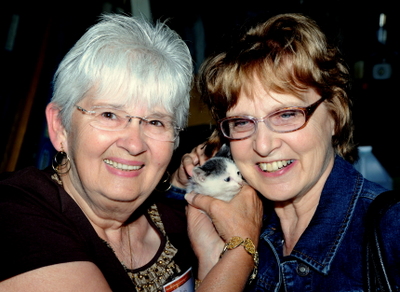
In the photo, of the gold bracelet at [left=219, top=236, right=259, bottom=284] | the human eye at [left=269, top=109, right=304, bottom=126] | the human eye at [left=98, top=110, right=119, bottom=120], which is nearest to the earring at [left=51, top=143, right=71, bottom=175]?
the human eye at [left=98, top=110, right=119, bottom=120]

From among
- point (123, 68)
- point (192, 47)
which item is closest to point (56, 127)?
point (123, 68)

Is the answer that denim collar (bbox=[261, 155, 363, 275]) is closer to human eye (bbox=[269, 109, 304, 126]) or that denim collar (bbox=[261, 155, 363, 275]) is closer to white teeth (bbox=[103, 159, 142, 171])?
human eye (bbox=[269, 109, 304, 126])

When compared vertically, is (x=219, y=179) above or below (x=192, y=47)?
below

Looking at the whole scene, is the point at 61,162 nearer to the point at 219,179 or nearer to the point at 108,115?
the point at 108,115

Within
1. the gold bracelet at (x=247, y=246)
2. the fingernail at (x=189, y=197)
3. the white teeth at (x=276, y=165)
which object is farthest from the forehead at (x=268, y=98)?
the fingernail at (x=189, y=197)

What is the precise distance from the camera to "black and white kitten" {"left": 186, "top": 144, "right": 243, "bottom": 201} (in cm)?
227

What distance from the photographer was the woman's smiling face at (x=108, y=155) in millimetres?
1678

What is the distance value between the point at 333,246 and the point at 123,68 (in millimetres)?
1169

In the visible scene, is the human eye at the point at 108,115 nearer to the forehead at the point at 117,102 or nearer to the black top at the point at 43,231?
the forehead at the point at 117,102

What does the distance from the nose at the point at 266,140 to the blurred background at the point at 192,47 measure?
55cm

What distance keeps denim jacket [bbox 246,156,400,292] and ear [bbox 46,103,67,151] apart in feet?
3.76

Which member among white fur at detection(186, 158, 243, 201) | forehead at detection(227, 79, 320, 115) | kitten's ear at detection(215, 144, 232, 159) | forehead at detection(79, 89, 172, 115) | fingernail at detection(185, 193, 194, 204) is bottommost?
fingernail at detection(185, 193, 194, 204)

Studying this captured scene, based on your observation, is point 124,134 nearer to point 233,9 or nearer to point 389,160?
point 233,9

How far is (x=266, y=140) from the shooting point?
1.68 m
